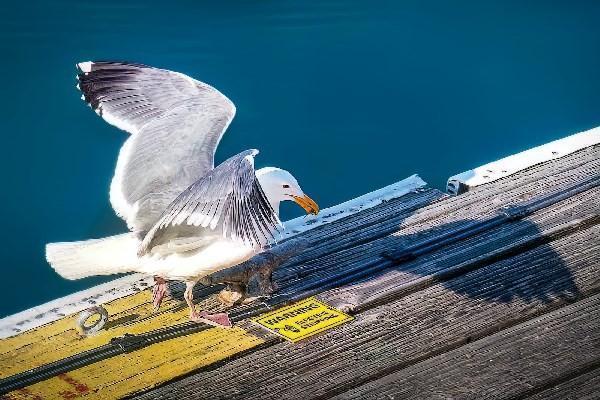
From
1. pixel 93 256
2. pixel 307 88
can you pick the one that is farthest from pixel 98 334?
pixel 307 88

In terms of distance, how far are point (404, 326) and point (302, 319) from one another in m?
0.34

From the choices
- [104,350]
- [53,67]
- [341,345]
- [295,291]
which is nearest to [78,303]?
[104,350]

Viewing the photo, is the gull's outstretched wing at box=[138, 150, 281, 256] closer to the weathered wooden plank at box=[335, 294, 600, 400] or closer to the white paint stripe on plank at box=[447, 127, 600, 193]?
the weathered wooden plank at box=[335, 294, 600, 400]

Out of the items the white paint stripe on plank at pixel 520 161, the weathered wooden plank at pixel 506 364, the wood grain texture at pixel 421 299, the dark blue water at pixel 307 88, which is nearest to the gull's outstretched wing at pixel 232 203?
the wood grain texture at pixel 421 299

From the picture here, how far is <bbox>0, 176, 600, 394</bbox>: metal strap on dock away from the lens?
307 centimetres

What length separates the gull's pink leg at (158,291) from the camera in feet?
11.9

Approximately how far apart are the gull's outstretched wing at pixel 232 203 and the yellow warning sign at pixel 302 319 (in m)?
0.26

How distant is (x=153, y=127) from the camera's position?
409 cm

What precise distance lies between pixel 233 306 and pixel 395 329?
638mm

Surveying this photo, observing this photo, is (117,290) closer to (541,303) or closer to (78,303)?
(78,303)

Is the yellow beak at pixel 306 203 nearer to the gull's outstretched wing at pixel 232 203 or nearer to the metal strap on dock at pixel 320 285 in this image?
the metal strap on dock at pixel 320 285

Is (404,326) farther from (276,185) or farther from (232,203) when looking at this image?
(276,185)

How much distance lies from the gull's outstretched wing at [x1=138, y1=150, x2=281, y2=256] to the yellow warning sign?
0.84ft

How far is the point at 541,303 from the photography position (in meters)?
3.28
